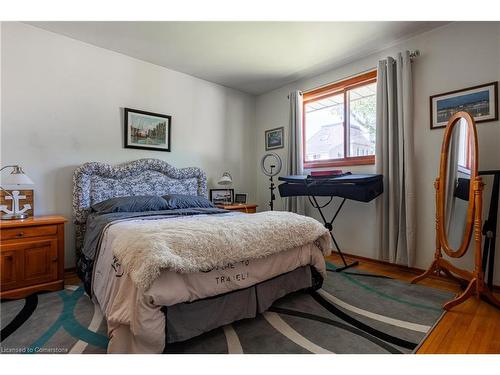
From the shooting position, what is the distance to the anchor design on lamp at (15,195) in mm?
2248

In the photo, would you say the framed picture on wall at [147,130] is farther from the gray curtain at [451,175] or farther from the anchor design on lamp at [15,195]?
the gray curtain at [451,175]

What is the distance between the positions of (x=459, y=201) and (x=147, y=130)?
3.56m

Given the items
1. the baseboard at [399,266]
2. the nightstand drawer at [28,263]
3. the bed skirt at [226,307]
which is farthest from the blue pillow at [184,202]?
the baseboard at [399,266]

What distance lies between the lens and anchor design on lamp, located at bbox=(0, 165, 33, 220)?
7.38 ft

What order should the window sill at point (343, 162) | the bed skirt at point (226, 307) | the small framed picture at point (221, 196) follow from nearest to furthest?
the bed skirt at point (226, 307)
the window sill at point (343, 162)
the small framed picture at point (221, 196)

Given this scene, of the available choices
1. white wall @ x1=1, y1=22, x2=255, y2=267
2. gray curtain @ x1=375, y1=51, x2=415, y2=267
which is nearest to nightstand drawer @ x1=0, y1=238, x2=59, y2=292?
white wall @ x1=1, y1=22, x2=255, y2=267

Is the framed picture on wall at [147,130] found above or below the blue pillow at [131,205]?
above

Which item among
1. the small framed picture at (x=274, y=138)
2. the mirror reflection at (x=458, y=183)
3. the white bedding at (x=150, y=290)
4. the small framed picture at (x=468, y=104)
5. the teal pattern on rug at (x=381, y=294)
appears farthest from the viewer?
the small framed picture at (x=274, y=138)

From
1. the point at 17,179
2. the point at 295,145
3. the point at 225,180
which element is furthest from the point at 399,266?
the point at 17,179

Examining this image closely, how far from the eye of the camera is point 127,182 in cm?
312

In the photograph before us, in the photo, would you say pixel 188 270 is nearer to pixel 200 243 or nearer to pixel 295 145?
pixel 200 243

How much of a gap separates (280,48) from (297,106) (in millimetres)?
1003

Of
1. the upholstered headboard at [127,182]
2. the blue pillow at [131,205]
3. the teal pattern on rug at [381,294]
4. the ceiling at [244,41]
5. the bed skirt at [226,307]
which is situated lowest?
the teal pattern on rug at [381,294]

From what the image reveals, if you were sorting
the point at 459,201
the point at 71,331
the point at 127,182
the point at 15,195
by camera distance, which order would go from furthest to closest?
the point at 127,182, the point at 15,195, the point at 459,201, the point at 71,331
